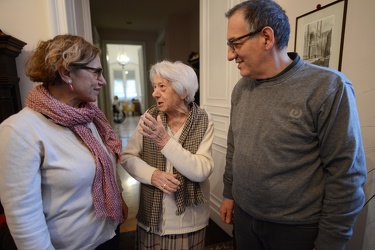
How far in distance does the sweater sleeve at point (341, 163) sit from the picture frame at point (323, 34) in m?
0.52

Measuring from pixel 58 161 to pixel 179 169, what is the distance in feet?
1.67

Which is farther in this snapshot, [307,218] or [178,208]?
[178,208]

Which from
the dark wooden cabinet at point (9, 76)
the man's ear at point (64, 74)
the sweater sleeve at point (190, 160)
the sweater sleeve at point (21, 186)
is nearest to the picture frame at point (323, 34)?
the sweater sleeve at point (190, 160)

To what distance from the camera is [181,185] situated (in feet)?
3.57

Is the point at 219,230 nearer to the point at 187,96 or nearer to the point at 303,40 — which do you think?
the point at 187,96

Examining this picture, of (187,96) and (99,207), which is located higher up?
(187,96)

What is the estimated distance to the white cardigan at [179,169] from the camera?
3.32ft

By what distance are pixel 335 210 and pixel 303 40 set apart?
996 millimetres

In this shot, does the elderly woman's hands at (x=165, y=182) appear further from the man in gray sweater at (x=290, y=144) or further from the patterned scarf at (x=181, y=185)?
the man in gray sweater at (x=290, y=144)

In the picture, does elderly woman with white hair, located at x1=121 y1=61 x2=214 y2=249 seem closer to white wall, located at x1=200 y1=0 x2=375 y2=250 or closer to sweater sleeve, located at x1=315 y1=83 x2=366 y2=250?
sweater sleeve, located at x1=315 y1=83 x2=366 y2=250

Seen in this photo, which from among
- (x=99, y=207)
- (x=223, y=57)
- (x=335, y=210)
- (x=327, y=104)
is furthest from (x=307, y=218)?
(x=223, y=57)

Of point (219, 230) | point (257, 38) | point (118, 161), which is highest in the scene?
point (257, 38)

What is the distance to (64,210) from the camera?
808mm

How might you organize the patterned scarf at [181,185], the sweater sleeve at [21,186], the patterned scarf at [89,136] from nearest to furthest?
the sweater sleeve at [21,186], the patterned scarf at [89,136], the patterned scarf at [181,185]
